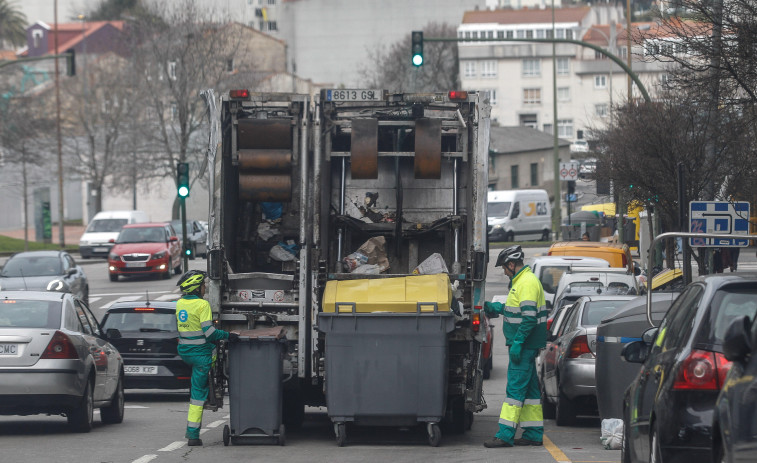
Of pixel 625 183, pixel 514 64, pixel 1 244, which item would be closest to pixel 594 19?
pixel 514 64

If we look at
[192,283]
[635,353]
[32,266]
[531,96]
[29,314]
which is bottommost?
[32,266]

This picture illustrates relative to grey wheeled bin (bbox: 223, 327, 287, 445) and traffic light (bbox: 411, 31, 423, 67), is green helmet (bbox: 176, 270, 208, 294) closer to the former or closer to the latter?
grey wheeled bin (bbox: 223, 327, 287, 445)

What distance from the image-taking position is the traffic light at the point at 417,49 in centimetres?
2523

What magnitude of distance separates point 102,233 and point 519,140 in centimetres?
4407

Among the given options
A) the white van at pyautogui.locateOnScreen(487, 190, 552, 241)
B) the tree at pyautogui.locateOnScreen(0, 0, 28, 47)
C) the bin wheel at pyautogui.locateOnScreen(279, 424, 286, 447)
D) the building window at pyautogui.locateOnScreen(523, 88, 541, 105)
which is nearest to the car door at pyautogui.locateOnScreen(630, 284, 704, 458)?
the bin wheel at pyautogui.locateOnScreen(279, 424, 286, 447)

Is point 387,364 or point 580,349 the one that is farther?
point 580,349

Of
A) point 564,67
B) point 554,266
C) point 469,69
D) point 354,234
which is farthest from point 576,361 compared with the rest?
point 564,67

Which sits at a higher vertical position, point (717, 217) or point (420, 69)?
point (420, 69)

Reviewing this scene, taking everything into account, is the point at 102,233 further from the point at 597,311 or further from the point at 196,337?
the point at 196,337

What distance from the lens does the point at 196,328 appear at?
11500 mm

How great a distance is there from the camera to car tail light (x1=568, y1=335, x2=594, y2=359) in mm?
13047

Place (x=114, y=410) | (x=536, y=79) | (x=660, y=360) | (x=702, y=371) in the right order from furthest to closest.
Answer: (x=536, y=79)
(x=114, y=410)
(x=660, y=360)
(x=702, y=371)

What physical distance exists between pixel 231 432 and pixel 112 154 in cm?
5098

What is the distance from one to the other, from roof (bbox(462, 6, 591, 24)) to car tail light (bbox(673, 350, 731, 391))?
97.9m
